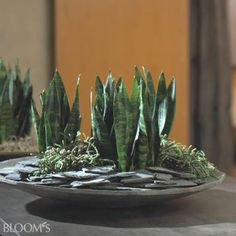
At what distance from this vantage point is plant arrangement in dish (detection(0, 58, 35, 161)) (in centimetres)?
181

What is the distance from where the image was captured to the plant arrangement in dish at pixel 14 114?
1809mm

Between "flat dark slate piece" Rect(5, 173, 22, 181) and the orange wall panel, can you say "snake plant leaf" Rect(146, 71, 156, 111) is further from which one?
the orange wall panel

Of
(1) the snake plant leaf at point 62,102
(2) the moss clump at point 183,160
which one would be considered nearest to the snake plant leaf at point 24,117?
(1) the snake plant leaf at point 62,102

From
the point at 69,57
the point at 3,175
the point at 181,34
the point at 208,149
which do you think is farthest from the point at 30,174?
the point at 208,149

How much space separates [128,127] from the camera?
40.3 inches

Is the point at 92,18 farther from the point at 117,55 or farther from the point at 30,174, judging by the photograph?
the point at 30,174

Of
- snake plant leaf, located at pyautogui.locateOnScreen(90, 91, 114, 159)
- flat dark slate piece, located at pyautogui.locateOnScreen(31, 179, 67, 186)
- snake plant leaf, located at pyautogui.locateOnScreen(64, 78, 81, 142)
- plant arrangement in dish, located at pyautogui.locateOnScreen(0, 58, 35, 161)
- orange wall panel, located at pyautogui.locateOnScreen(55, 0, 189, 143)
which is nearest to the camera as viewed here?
flat dark slate piece, located at pyautogui.locateOnScreen(31, 179, 67, 186)

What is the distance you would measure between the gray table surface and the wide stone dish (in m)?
0.03

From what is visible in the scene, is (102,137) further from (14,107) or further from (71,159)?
(14,107)

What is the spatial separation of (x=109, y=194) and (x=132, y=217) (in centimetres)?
7

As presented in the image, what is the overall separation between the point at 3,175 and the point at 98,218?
0.25 metres

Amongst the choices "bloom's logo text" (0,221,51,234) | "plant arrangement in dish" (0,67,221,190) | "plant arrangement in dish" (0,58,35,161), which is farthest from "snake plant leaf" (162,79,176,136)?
"plant arrangement in dish" (0,58,35,161)

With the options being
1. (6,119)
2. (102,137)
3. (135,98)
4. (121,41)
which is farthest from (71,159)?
(121,41)

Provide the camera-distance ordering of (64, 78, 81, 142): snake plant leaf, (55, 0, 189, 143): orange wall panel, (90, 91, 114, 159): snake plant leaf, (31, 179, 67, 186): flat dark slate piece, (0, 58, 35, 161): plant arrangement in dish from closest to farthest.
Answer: (31, 179, 67, 186): flat dark slate piece → (90, 91, 114, 159): snake plant leaf → (64, 78, 81, 142): snake plant leaf → (0, 58, 35, 161): plant arrangement in dish → (55, 0, 189, 143): orange wall panel
